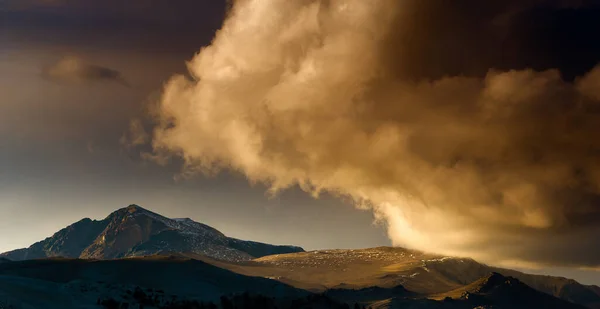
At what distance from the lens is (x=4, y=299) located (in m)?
199
